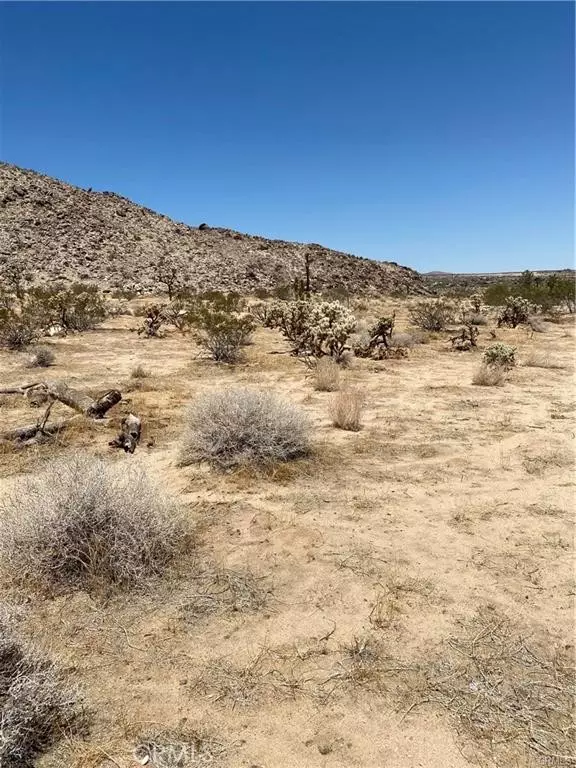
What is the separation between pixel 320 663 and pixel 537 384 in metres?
8.86

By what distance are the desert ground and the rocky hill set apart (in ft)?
107

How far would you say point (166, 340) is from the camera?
17266 millimetres

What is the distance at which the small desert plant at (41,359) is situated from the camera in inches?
479

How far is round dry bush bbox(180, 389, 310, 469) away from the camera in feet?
19.2

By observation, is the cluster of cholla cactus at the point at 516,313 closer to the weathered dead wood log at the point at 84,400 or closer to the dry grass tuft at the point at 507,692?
the weathered dead wood log at the point at 84,400

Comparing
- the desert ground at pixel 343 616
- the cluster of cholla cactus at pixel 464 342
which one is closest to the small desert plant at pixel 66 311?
the desert ground at pixel 343 616

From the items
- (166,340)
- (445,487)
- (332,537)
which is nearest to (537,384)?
(445,487)

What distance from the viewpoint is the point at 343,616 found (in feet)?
11.1

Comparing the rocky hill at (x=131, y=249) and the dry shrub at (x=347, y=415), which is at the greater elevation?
the rocky hill at (x=131, y=249)

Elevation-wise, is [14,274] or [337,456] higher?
[14,274]

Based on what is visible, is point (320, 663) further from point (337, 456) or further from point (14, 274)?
point (14, 274)

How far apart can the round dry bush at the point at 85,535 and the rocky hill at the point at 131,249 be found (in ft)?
109

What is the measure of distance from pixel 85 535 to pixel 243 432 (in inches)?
97.8

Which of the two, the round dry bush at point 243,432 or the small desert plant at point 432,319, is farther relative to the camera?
the small desert plant at point 432,319
